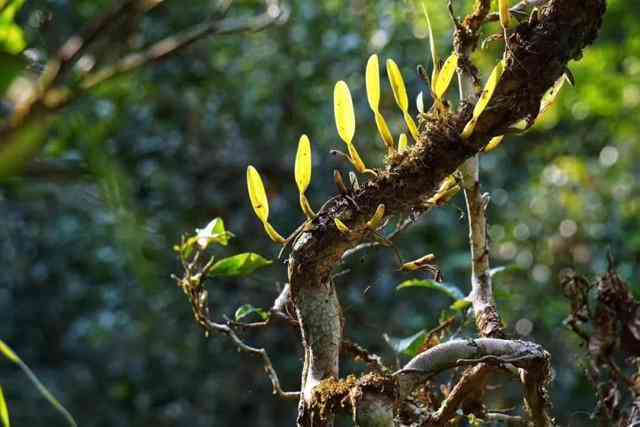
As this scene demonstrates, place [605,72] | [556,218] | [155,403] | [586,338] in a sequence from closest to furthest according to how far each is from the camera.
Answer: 1. [586,338]
2. [155,403]
3. [556,218]
4. [605,72]

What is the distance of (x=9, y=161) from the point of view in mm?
264

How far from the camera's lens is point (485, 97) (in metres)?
0.52

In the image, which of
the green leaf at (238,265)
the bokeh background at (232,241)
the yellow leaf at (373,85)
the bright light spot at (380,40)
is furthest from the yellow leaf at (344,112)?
the bright light spot at (380,40)

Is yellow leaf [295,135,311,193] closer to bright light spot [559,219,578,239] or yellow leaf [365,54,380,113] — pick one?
yellow leaf [365,54,380,113]

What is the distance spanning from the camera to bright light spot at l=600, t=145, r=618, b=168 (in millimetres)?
2832

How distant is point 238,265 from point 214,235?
1.3 inches

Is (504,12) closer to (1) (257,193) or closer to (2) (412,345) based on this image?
(1) (257,193)

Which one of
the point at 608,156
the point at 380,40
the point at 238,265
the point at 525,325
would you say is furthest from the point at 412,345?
the point at 608,156

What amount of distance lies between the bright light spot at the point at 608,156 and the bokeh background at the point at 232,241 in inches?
7.7

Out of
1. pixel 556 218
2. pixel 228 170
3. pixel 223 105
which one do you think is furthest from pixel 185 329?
pixel 556 218

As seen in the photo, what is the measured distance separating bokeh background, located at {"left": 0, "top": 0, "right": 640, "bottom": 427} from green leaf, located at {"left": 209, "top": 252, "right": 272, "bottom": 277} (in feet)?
4.40

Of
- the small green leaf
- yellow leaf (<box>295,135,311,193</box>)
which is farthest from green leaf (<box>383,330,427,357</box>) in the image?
yellow leaf (<box>295,135,311,193</box>)

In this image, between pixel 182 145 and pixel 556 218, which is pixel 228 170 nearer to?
pixel 182 145

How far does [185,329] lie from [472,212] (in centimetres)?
174
